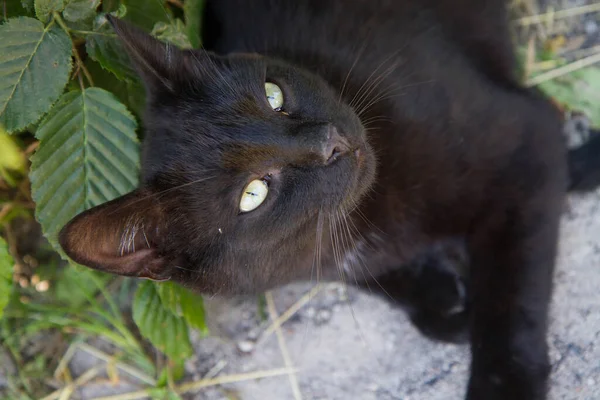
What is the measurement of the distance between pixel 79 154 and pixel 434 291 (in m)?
0.86

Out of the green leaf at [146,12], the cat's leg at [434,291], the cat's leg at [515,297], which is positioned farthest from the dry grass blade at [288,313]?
the green leaf at [146,12]

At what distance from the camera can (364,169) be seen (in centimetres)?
97

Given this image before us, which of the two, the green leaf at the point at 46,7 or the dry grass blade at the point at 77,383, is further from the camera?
the dry grass blade at the point at 77,383

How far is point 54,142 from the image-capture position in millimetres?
936

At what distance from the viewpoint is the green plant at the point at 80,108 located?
0.87m

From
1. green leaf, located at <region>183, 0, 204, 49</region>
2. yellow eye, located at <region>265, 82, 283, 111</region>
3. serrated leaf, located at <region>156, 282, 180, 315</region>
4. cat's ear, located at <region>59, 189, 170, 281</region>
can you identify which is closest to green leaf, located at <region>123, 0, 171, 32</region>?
green leaf, located at <region>183, 0, 204, 49</region>

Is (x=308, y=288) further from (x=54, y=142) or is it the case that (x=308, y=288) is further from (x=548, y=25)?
(x=548, y=25)

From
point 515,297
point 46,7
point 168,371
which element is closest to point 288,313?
point 168,371

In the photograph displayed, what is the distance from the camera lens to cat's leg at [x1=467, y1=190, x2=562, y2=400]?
1.08 meters

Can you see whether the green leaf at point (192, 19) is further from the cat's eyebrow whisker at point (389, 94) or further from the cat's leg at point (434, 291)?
the cat's leg at point (434, 291)

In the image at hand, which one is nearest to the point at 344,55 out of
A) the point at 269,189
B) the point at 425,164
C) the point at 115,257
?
the point at 425,164

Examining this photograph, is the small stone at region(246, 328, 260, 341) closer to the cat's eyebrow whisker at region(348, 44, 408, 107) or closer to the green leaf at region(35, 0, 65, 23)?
the cat's eyebrow whisker at region(348, 44, 408, 107)

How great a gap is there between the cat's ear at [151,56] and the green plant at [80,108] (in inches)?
3.0

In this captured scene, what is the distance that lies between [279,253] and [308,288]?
0.49 metres
